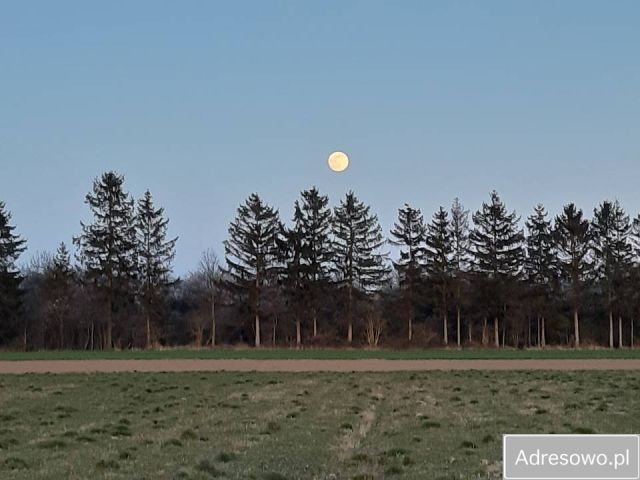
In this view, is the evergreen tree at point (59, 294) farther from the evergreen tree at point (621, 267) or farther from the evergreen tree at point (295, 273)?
the evergreen tree at point (621, 267)

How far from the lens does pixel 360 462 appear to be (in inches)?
361

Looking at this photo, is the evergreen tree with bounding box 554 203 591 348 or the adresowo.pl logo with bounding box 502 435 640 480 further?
the evergreen tree with bounding box 554 203 591 348

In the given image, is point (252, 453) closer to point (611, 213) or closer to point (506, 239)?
point (506, 239)

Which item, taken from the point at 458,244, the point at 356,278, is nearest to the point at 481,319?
the point at 458,244

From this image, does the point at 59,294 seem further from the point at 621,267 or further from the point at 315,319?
the point at 621,267

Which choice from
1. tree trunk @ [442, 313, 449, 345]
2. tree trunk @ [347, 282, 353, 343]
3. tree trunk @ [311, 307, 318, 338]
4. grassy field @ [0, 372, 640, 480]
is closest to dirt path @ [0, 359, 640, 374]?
grassy field @ [0, 372, 640, 480]

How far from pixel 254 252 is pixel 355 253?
8.79 m

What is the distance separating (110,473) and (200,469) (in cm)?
102

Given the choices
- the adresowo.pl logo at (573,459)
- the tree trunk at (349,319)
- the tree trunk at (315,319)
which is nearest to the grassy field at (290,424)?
the adresowo.pl logo at (573,459)

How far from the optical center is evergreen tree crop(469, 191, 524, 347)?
63250 mm

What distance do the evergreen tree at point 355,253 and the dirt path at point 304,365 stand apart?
942 inches

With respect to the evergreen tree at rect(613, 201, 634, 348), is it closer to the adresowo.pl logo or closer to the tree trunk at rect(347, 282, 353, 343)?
the tree trunk at rect(347, 282, 353, 343)

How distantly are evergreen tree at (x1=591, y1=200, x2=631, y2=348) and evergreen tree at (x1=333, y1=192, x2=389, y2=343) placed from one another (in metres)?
18.8

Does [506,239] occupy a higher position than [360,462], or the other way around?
[506,239]
